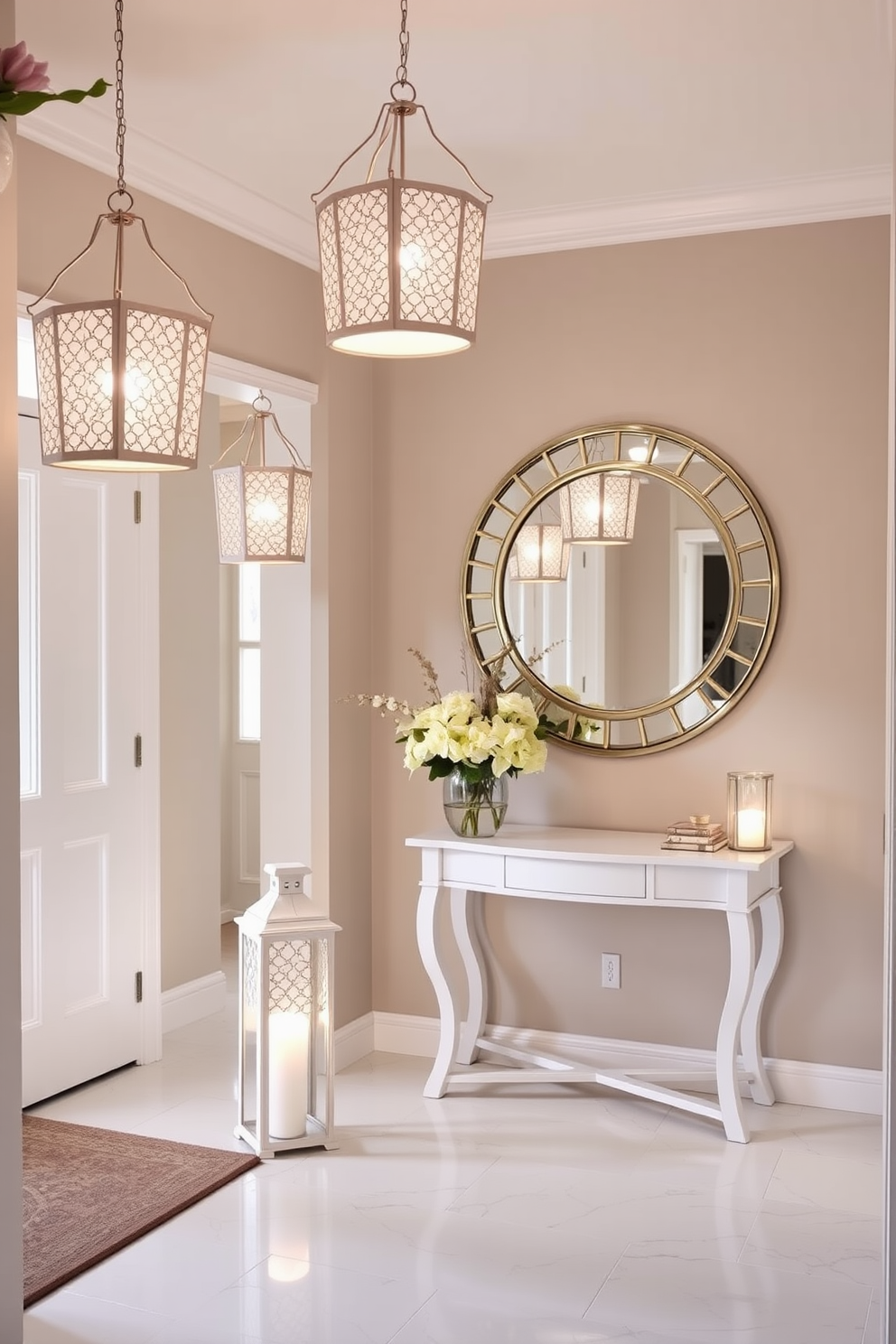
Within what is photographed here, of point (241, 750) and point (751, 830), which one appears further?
point (241, 750)

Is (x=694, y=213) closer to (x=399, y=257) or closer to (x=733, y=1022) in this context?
(x=399, y=257)

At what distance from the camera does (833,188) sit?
3.77 m

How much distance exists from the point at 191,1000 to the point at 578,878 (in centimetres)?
183

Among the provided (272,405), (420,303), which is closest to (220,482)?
(272,405)

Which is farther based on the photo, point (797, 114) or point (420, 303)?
point (797, 114)

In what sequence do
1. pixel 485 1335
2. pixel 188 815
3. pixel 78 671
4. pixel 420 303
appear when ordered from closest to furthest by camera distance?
pixel 420 303
pixel 485 1335
pixel 78 671
pixel 188 815

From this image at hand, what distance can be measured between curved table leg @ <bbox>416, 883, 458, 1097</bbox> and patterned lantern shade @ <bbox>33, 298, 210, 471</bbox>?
212 cm

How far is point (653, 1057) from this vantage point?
4.12 m

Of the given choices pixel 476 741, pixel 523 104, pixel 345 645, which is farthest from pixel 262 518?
pixel 523 104

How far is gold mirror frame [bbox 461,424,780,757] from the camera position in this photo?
3967 mm

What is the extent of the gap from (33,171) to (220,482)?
99cm

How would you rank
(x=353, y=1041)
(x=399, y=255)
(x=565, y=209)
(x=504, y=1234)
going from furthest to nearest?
(x=353, y=1041) → (x=565, y=209) → (x=504, y=1234) → (x=399, y=255)

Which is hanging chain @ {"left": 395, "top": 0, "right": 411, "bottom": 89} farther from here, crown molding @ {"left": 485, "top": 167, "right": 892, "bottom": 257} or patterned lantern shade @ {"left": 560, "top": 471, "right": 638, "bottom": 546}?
patterned lantern shade @ {"left": 560, "top": 471, "right": 638, "bottom": 546}

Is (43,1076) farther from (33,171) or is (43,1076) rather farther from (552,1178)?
(33,171)
